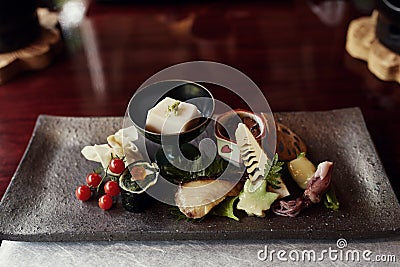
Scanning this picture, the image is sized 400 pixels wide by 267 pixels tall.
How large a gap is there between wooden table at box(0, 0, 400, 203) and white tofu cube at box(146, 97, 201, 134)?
38 cm

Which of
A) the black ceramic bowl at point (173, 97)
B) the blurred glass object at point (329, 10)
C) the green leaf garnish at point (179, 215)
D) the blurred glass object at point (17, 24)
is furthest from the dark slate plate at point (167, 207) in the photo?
the blurred glass object at point (329, 10)

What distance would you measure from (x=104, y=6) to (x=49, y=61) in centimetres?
44

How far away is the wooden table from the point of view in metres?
1.51

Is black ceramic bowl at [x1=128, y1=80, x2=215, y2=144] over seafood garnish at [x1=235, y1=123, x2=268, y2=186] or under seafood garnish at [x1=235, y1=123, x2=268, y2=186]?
over

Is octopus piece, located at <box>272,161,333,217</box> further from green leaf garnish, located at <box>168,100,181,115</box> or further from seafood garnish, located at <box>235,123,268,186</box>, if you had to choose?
green leaf garnish, located at <box>168,100,181,115</box>

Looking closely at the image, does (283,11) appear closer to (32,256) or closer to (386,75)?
(386,75)

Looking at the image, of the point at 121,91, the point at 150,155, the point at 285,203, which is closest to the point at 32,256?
the point at 150,155

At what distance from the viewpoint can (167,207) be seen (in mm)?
1148

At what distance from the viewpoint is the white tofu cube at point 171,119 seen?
3.72 ft

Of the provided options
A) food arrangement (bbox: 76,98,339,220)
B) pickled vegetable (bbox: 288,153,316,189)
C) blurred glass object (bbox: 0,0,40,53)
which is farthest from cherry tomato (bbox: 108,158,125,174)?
blurred glass object (bbox: 0,0,40,53)

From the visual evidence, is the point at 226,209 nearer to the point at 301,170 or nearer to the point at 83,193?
the point at 301,170

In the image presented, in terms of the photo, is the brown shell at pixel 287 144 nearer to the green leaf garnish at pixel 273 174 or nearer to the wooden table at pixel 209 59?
the green leaf garnish at pixel 273 174

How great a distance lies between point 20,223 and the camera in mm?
1129

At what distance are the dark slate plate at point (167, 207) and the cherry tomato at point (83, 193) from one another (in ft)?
0.04
